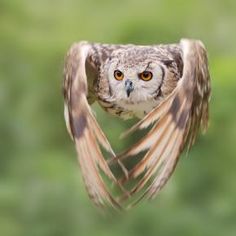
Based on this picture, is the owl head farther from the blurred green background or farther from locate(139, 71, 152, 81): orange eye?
the blurred green background

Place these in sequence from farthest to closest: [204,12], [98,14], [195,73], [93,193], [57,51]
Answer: [98,14]
[204,12]
[57,51]
[195,73]
[93,193]

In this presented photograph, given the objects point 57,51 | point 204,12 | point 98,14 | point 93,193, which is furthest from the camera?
point 98,14

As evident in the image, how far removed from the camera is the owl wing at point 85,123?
10.4 feet

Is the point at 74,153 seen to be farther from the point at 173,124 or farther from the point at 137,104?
the point at 173,124

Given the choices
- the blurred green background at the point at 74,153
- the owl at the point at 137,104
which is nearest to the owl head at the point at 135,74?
the owl at the point at 137,104

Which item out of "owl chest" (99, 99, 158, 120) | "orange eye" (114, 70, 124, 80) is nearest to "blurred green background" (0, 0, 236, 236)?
"owl chest" (99, 99, 158, 120)

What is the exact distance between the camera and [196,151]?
7.88 m

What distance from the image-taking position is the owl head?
11.1 ft

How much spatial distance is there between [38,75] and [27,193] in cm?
66

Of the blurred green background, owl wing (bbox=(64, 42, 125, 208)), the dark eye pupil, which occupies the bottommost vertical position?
the blurred green background

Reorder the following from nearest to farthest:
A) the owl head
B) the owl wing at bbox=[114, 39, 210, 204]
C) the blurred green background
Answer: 1. the owl wing at bbox=[114, 39, 210, 204]
2. the owl head
3. the blurred green background

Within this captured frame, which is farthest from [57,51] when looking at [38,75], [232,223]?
[232,223]

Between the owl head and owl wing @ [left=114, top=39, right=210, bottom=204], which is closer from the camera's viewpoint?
owl wing @ [left=114, top=39, right=210, bottom=204]

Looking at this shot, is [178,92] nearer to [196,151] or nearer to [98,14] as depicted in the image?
[196,151]
